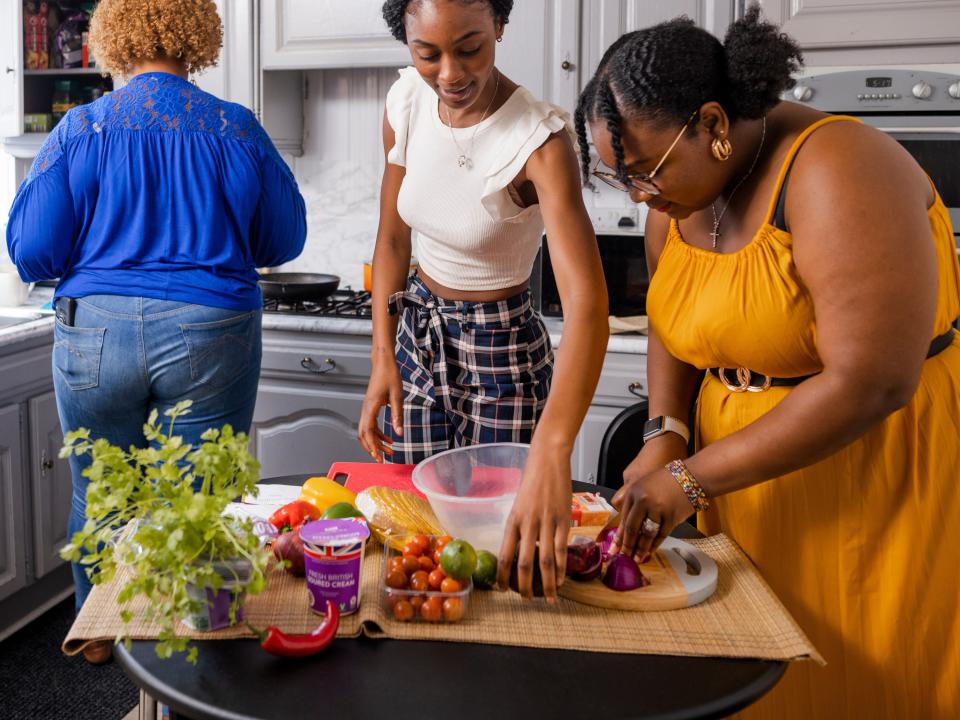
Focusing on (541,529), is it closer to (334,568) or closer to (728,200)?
(334,568)

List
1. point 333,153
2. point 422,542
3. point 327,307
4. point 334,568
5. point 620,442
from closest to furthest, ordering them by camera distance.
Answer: point 334,568 → point 422,542 → point 620,442 → point 327,307 → point 333,153

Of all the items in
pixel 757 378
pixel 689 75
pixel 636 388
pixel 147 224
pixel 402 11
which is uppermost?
pixel 402 11

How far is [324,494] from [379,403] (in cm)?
32

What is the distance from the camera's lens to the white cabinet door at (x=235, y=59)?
317 cm

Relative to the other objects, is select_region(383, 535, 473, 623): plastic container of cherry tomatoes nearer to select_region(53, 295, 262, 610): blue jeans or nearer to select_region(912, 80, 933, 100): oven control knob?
select_region(53, 295, 262, 610): blue jeans

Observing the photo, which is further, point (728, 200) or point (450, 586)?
point (728, 200)

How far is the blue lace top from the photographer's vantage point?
206cm

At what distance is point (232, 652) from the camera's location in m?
1.10

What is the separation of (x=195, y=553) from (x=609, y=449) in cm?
114

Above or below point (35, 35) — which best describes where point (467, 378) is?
below

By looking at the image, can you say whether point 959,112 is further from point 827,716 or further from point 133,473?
point 133,473

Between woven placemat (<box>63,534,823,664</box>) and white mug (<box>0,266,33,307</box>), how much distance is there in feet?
7.17

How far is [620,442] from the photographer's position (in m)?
2.07

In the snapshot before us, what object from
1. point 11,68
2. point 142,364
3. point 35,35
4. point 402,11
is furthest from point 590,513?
point 35,35
